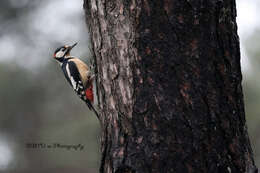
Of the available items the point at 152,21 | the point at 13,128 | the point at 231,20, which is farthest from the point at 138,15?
the point at 13,128

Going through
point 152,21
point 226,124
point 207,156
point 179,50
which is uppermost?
point 152,21

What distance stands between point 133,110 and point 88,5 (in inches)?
27.4

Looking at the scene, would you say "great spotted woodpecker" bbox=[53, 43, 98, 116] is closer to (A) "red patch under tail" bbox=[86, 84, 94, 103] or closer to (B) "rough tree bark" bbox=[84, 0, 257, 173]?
(A) "red patch under tail" bbox=[86, 84, 94, 103]

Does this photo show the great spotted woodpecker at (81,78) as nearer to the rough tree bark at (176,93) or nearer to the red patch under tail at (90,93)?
the red patch under tail at (90,93)

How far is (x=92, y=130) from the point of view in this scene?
909 centimetres

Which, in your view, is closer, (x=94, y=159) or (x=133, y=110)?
(x=133, y=110)

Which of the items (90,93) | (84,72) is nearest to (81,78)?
(84,72)

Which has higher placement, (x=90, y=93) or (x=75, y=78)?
(x=75, y=78)

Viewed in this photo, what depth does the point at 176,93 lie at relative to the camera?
2.13 m

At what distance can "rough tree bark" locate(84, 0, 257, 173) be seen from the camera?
207 centimetres

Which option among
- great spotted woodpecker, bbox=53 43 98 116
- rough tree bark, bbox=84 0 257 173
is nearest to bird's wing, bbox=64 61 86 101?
great spotted woodpecker, bbox=53 43 98 116

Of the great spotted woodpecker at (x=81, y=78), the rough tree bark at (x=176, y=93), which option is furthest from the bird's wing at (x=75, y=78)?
the rough tree bark at (x=176, y=93)

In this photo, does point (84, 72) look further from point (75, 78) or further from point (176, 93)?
point (176, 93)

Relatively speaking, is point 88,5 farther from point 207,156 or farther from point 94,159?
point 94,159
